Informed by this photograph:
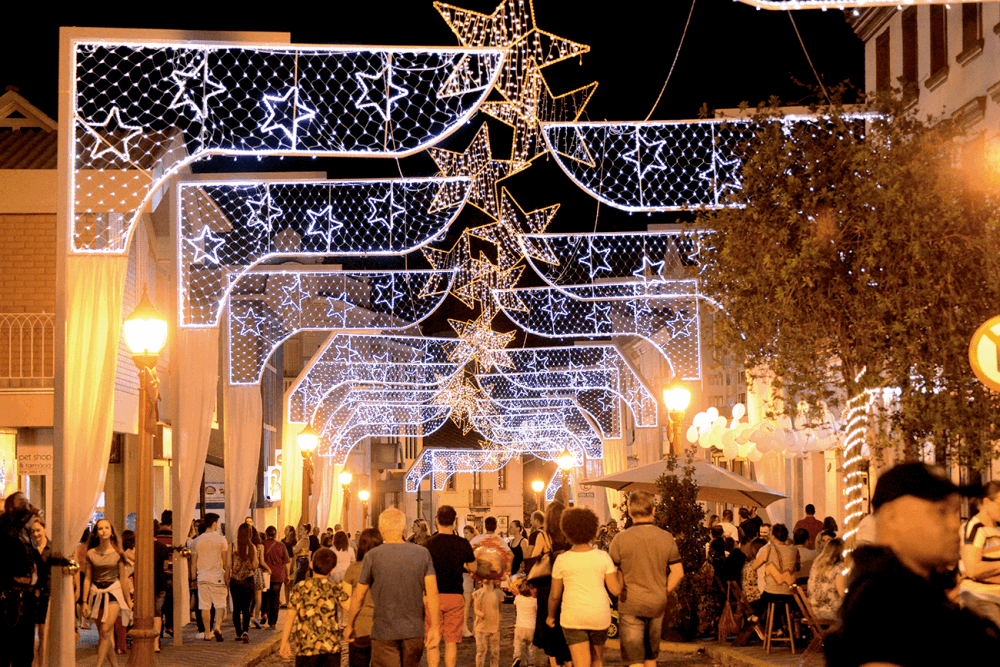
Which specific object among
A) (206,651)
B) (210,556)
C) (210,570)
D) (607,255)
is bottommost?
(206,651)

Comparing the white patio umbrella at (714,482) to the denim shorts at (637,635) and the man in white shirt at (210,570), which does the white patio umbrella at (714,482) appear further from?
the denim shorts at (637,635)

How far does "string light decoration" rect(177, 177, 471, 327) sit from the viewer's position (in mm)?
19422

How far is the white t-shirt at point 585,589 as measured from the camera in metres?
11.1

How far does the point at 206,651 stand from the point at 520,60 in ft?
32.6

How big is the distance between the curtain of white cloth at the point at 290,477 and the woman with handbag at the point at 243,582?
10452 mm

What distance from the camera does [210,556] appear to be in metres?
20.4

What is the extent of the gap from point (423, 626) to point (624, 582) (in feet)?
6.87

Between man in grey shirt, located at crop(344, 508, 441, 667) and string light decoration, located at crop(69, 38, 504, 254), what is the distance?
436cm

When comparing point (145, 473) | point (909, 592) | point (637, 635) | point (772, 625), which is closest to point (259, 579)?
point (772, 625)

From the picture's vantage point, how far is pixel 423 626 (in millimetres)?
10453

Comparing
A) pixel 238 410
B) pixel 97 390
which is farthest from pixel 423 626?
pixel 238 410

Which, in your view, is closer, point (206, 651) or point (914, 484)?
point (914, 484)

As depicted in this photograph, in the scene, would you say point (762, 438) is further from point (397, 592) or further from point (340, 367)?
point (340, 367)

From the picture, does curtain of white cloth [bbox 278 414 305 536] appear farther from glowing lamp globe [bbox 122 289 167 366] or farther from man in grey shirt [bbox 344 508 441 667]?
man in grey shirt [bbox 344 508 441 667]
